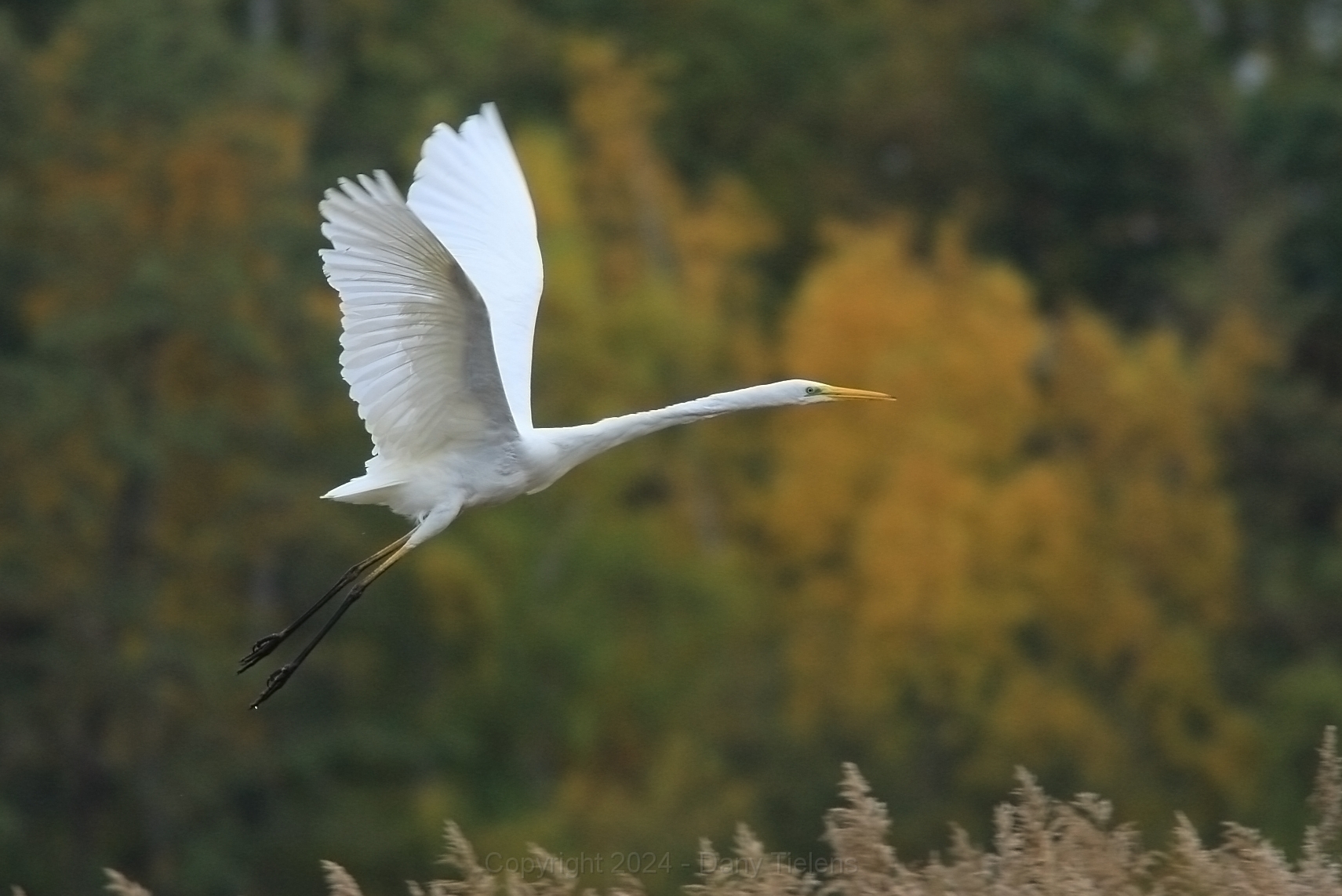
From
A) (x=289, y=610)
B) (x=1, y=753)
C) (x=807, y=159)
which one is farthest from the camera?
(x=807, y=159)

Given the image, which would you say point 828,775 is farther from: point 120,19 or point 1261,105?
point 1261,105

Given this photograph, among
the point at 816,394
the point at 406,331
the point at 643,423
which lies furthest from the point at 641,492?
the point at 406,331

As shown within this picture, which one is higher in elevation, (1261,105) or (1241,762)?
(1261,105)

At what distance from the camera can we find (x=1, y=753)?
22812 millimetres

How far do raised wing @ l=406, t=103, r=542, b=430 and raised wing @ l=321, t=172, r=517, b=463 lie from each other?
974 millimetres

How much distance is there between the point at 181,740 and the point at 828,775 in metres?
5.90

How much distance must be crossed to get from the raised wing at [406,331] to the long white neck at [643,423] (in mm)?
222

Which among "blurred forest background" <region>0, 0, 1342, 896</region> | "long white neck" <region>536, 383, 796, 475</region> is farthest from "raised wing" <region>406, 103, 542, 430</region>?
"blurred forest background" <region>0, 0, 1342, 896</region>

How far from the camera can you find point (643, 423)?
26.5 feet

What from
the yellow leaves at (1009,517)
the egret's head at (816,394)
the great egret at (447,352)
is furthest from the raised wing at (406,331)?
the yellow leaves at (1009,517)

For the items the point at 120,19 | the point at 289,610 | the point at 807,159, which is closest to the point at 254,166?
the point at 120,19

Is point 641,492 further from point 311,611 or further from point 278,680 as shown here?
point 278,680

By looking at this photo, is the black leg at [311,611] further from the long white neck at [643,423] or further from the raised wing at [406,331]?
the long white neck at [643,423]

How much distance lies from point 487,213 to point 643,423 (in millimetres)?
1508
